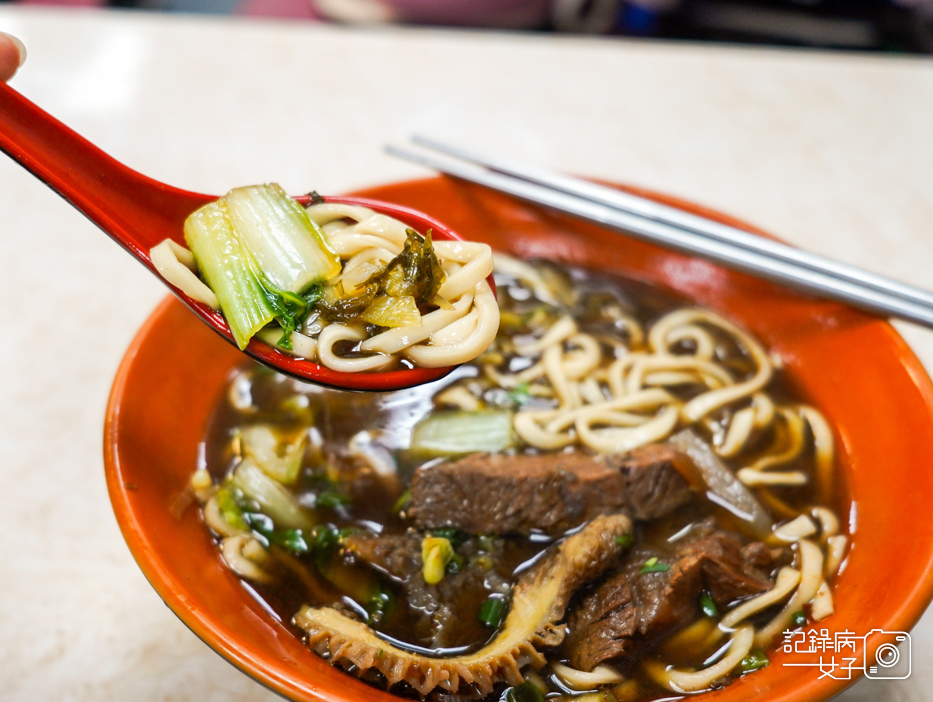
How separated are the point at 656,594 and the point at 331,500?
3.06 ft

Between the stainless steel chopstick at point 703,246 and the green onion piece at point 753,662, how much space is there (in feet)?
3.46

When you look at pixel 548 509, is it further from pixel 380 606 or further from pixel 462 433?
pixel 380 606

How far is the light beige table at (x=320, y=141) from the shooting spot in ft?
7.43

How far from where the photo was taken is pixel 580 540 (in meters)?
1.88

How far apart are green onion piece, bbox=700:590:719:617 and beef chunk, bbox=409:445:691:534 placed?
255mm

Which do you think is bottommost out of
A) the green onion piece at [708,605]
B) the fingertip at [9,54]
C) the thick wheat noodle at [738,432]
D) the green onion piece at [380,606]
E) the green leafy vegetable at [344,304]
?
the green onion piece at [380,606]

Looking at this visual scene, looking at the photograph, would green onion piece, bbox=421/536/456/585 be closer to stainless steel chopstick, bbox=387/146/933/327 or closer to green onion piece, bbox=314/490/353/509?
green onion piece, bbox=314/490/353/509

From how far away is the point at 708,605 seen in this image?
6.10 feet

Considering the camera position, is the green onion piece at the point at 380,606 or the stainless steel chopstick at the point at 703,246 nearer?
the green onion piece at the point at 380,606

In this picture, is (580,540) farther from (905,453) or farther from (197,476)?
(197,476)

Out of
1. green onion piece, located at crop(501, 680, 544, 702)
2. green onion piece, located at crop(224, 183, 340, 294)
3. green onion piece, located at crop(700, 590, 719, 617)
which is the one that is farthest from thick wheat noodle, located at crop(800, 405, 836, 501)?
green onion piece, located at crop(224, 183, 340, 294)

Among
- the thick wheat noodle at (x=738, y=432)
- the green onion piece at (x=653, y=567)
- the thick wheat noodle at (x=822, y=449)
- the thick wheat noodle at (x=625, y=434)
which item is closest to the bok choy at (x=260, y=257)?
the thick wheat noodle at (x=625, y=434)

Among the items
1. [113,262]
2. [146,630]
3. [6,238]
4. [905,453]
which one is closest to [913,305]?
[905,453]

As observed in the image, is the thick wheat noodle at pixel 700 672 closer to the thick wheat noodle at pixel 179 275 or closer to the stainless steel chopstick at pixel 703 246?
the stainless steel chopstick at pixel 703 246
